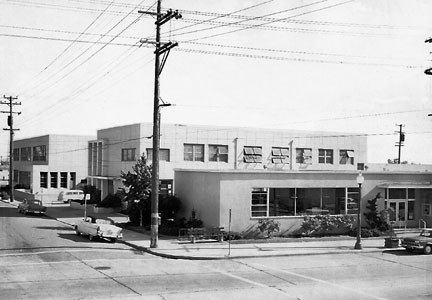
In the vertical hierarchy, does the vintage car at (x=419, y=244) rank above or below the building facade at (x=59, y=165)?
below

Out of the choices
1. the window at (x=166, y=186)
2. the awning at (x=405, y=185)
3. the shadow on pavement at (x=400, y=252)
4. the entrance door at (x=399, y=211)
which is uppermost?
the awning at (x=405, y=185)

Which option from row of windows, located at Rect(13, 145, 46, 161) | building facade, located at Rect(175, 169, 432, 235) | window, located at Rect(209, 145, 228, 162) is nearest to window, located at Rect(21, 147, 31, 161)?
row of windows, located at Rect(13, 145, 46, 161)

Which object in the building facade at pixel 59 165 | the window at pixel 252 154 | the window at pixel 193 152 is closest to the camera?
the window at pixel 193 152

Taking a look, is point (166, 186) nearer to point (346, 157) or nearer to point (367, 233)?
point (367, 233)

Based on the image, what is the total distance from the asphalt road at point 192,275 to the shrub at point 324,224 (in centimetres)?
603

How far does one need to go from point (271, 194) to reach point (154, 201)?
8.72 m

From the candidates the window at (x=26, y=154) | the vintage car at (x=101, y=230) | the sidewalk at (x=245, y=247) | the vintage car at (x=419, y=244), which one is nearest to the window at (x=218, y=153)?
the sidewalk at (x=245, y=247)

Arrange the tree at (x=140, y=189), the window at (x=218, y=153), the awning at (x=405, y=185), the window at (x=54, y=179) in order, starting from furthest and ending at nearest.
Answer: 1. the window at (x=54, y=179)
2. the window at (x=218, y=153)
3. the awning at (x=405, y=185)
4. the tree at (x=140, y=189)

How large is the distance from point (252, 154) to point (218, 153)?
429 cm

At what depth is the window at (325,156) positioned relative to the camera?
6128 centimetres

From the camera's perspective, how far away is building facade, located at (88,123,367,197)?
4934 cm

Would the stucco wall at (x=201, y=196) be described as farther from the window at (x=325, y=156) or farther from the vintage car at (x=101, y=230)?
the window at (x=325, y=156)

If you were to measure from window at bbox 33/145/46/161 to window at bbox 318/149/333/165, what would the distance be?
130ft

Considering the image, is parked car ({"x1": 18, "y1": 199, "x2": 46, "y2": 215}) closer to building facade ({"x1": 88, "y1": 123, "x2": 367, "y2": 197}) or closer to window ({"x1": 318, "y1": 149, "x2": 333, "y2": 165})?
building facade ({"x1": 88, "y1": 123, "x2": 367, "y2": 197})
